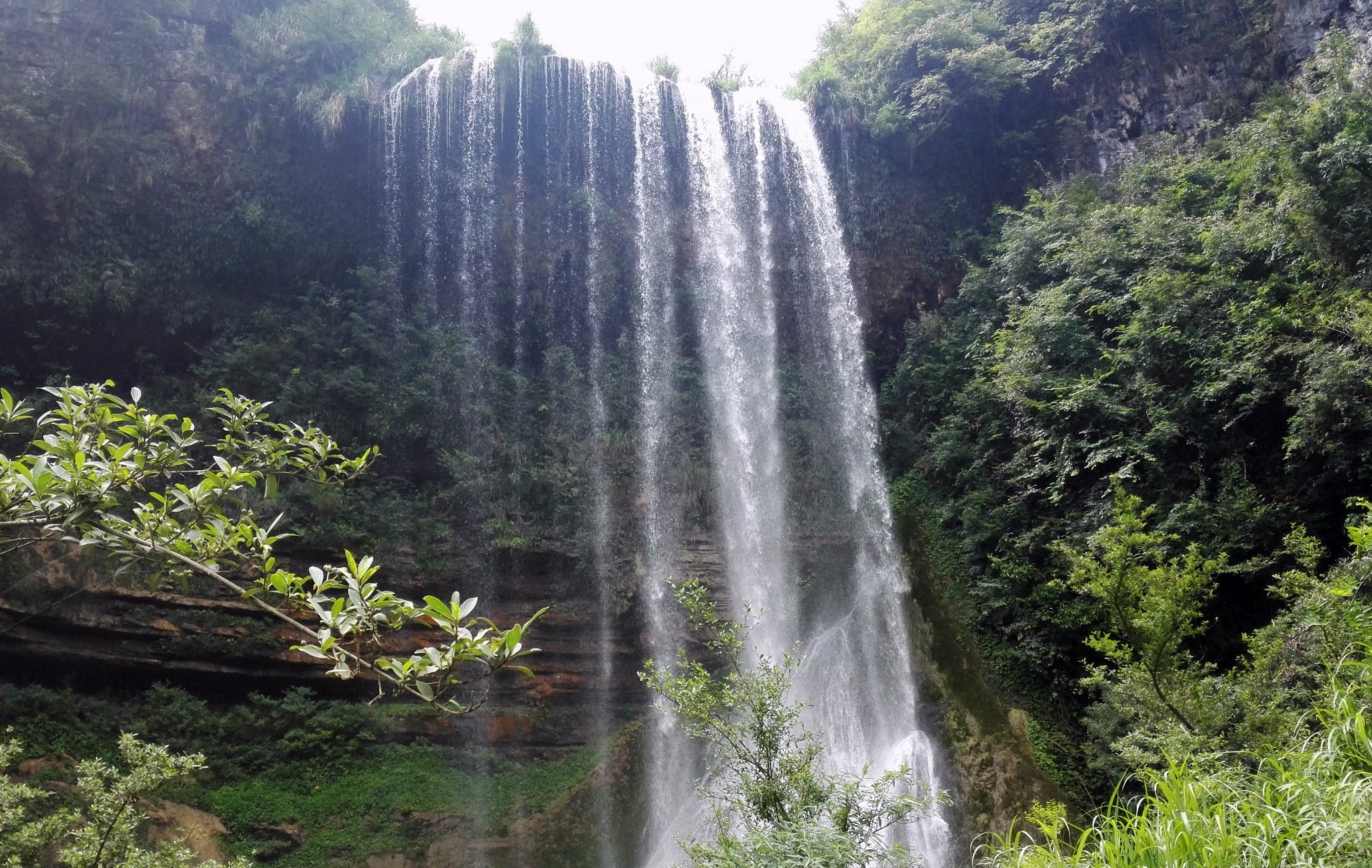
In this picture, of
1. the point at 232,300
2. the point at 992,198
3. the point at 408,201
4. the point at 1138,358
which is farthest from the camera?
the point at 992,198

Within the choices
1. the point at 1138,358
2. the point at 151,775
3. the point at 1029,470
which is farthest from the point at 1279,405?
the point at 151,775

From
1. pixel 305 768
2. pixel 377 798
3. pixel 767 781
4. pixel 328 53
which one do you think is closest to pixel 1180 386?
pixel 767 781

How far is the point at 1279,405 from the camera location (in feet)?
27.7

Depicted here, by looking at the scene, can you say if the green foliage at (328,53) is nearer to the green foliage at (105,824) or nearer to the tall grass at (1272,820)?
the green foliage at (105,824)

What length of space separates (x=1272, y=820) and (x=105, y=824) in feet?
21.6

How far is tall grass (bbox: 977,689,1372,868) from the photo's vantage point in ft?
7.40

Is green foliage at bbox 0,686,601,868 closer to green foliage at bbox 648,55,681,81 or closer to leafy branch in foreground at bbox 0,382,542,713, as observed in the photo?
leafy branch in foreground at bbox 0,382,542,713

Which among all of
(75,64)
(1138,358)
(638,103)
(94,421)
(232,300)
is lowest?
(94,421)

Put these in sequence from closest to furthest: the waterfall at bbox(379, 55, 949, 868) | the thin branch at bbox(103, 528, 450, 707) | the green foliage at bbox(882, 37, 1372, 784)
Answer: the thin branch at bbox(103, 528, 450, 707)
the green foliage at bbox(882, 37, 1372, 784)
the waterfall at bbox(379, 55, 949, 868)

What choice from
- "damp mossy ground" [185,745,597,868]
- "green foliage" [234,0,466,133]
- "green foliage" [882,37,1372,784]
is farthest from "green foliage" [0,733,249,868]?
"green foliage" [234,0,466,133]

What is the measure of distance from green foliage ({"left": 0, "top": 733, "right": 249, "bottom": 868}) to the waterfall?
6.16m

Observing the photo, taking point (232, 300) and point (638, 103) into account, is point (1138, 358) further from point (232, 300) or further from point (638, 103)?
point (232, 300)

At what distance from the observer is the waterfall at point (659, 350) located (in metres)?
11.5

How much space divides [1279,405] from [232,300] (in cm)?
1417
